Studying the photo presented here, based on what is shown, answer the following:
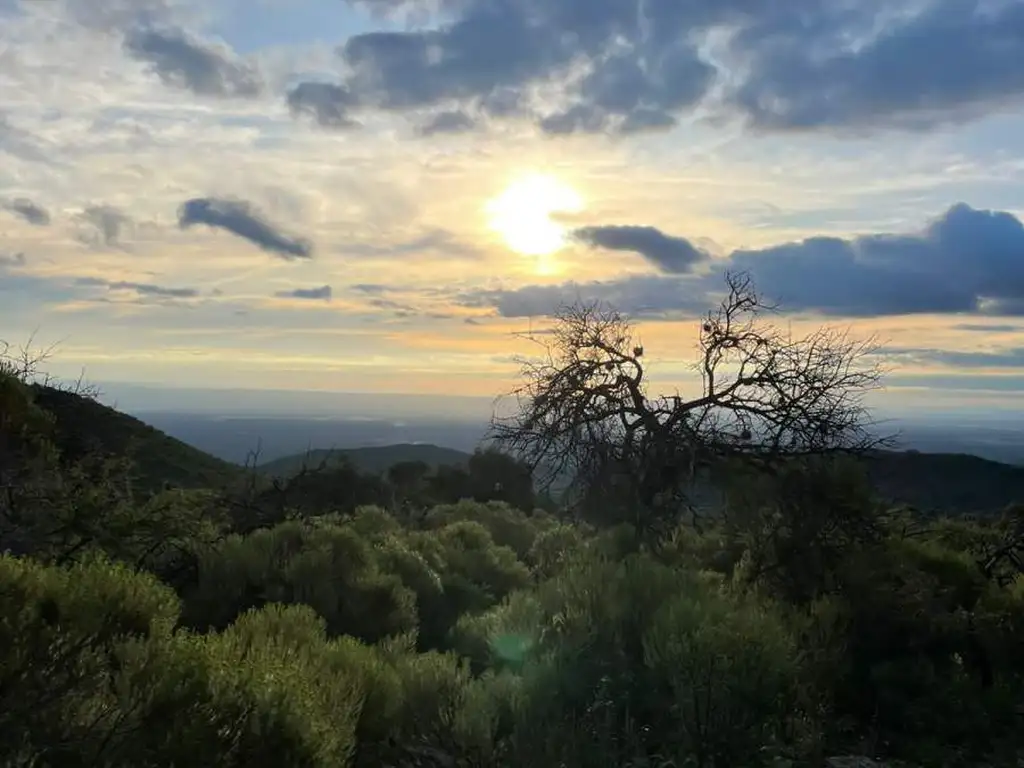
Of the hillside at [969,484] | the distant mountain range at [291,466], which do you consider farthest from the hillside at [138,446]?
the hillside at [969,484]

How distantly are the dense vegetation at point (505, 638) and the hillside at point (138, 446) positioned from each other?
1282 mm

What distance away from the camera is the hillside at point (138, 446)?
16203mm

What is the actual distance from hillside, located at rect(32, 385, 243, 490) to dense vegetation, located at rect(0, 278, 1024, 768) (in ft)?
4.21

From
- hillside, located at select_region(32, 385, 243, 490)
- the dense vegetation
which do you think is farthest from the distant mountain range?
the dense vegetation

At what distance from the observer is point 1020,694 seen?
10422 millimetres

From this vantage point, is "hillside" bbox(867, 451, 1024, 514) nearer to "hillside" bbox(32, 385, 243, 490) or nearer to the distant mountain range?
the distant mountain range

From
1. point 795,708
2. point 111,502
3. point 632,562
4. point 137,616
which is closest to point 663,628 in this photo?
point 795,708

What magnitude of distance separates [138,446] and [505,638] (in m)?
16.4

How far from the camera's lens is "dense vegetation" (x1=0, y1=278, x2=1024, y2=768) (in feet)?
18.0

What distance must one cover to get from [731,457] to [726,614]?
4.54 meters

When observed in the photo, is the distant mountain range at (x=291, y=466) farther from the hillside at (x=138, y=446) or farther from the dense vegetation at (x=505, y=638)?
the dense vegetation at (x=505, y=638)

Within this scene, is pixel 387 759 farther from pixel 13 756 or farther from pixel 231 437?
pixel 231 437

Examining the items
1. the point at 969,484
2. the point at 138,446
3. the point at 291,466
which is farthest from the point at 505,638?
the point at 969,484

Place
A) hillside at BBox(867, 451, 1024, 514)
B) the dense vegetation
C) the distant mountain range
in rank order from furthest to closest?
hillside at BBox(867, 451, 1024, 514), the distant mountain range, the dense vegetation
